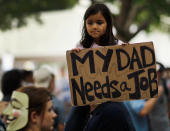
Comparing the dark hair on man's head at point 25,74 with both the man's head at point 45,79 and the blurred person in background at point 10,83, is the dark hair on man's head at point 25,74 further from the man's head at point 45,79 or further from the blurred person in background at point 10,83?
the man's head at point 45,79

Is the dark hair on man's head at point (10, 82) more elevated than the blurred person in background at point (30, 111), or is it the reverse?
the dark hair on man's head at point (10, 82)

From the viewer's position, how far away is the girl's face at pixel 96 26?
2479 millimetres

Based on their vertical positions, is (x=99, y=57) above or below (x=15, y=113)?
above

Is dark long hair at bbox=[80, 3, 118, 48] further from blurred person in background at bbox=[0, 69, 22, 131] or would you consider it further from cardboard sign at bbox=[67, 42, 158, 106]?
blurred person in background at bbox=[0, 69, 22, 131]

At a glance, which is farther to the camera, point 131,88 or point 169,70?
point 169,70

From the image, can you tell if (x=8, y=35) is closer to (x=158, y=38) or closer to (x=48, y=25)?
(x=48, y=25)

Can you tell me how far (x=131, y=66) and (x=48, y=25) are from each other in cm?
2047

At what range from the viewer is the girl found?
2230mm

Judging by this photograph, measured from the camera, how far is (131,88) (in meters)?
2.43

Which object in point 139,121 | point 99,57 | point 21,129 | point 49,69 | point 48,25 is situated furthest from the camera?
point 48,25

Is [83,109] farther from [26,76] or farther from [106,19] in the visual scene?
[26,76]

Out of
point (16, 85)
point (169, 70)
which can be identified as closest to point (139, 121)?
point (169, 70)

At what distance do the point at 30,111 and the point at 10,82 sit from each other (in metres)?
1.93

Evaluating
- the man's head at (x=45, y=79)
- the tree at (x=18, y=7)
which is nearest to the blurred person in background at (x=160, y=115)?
the man's head at (x=45, y=79)
